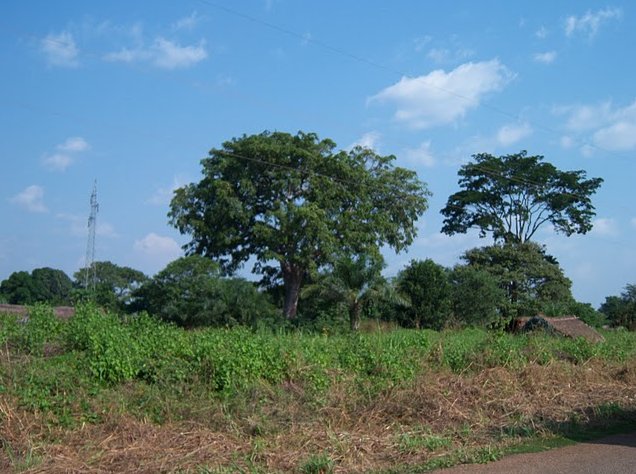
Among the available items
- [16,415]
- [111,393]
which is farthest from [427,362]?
[16,415]

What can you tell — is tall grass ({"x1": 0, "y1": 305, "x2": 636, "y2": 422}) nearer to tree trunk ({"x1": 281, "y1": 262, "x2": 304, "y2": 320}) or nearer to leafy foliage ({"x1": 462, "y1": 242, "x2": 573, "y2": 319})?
tree trunk ({"x1": 281, "y1": 262, "x2": 304, "y2": 320})

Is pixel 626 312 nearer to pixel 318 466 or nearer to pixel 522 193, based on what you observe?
pixel 522 193

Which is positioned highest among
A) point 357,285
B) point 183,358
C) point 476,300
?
point 357,285

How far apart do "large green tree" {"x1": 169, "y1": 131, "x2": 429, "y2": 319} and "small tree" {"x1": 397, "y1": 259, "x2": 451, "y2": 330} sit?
9.87 ft

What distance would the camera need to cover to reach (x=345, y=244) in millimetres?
35719

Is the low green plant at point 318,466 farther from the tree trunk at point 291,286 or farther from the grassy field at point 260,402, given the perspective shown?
the tree trunk at point 291,286

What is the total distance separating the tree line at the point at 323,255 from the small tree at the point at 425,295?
6cm

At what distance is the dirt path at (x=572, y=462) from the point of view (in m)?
8.12

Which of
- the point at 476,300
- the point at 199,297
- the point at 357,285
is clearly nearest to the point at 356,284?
the point at 357,285

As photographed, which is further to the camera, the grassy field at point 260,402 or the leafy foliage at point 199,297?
the leafy foliage at point 199,297

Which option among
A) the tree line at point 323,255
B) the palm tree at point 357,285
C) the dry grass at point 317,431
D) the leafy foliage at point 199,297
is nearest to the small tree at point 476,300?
the tree line at point 323,255

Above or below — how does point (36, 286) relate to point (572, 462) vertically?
above

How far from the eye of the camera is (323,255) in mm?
35844

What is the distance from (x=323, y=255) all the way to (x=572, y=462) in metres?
27.5
